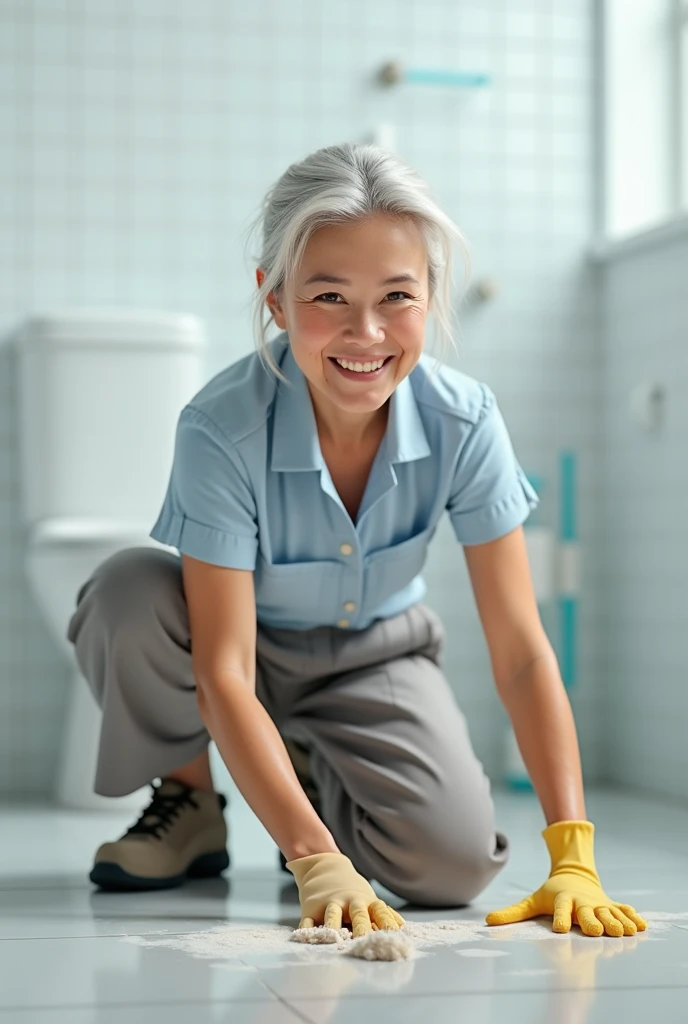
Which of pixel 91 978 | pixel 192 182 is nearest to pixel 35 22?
pixel 192 182

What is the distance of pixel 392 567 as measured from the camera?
5.57 ft

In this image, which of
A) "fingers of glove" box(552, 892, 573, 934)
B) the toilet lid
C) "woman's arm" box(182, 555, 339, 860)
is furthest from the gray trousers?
the toilet lid

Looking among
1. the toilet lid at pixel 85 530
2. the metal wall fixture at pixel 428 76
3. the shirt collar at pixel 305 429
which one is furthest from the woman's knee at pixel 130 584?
the metal wall fixture at pixel 428 76

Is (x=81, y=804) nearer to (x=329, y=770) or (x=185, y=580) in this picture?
(x=329, y=770)

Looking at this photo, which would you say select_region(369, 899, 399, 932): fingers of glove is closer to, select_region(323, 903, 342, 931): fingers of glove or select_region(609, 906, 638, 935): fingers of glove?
select_region(323, 903, 342, 931): fingers of glove

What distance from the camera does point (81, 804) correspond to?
8.46 ft

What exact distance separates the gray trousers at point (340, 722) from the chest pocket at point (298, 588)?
0.18 ft

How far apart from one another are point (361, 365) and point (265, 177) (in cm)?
150

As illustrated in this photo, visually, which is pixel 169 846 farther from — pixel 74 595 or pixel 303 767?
pixel 74 595

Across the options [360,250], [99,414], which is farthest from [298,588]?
[99,414]

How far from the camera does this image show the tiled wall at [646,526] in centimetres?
270

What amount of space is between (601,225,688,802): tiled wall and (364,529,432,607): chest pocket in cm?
108

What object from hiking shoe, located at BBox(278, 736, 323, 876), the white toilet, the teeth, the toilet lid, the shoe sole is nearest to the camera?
the teeth

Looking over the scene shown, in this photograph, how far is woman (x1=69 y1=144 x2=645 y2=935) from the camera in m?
1.47
